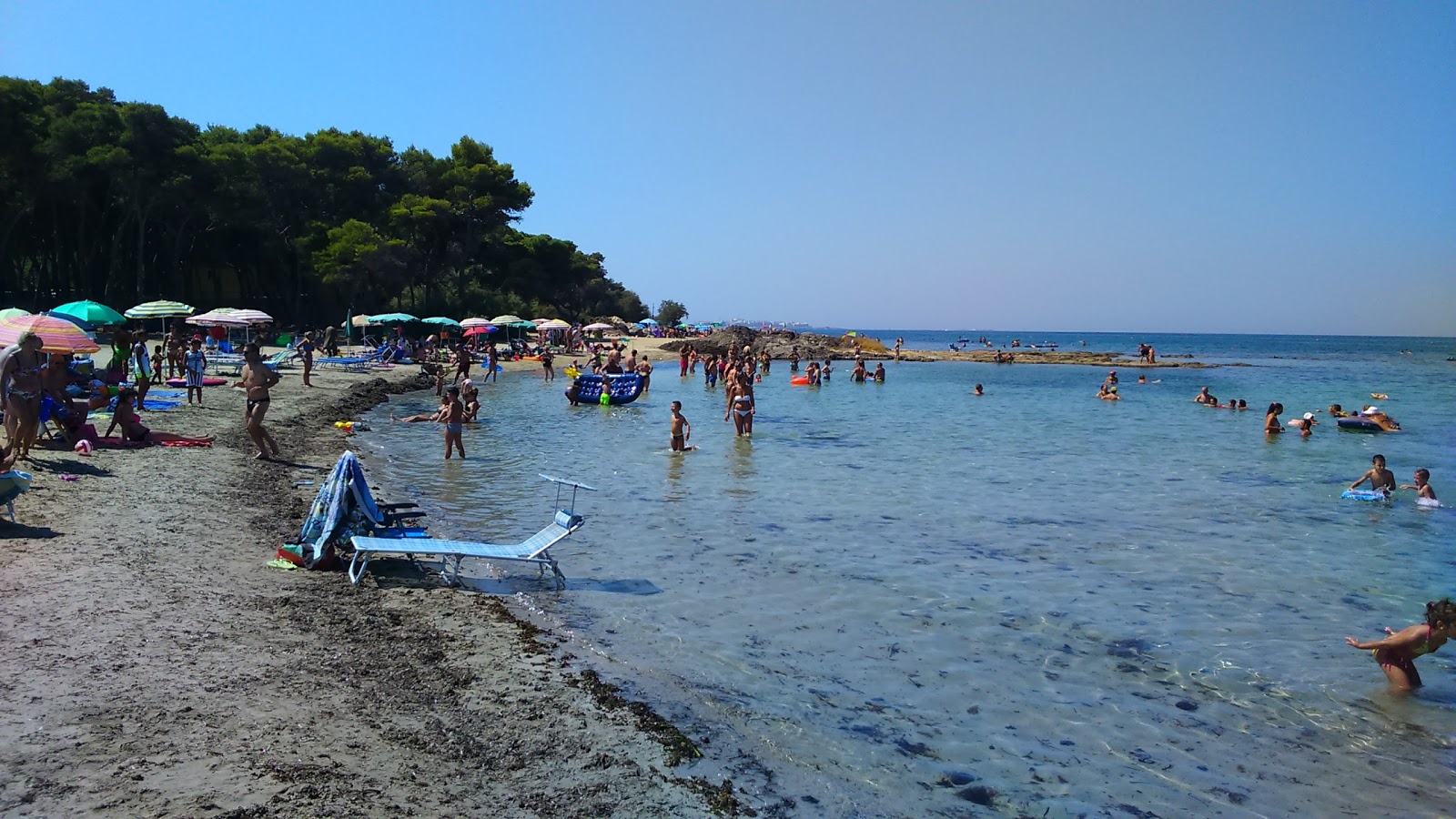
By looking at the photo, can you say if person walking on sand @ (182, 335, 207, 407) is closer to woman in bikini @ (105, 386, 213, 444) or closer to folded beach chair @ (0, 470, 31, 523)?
woman in bikini @ (105, 386, 213, 444)

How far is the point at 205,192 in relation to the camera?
37031 mm

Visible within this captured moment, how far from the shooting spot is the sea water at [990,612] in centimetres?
501

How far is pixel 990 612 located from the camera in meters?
7.75

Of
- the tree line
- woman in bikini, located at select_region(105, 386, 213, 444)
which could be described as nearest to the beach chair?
woman in bikini, located at select_region(105, 386, 213, 444)

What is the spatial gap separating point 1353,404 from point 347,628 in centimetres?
3992

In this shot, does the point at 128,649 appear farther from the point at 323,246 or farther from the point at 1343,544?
the point at 323,246

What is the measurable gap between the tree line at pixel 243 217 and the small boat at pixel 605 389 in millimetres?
19893

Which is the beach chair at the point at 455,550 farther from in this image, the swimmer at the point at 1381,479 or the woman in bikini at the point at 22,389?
the swimmer at the point at 1381,479

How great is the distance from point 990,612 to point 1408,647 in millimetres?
2839

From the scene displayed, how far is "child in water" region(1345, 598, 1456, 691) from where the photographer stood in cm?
596

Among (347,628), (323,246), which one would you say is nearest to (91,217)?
(323,246)

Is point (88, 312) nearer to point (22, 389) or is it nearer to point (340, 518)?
point (22, 389)

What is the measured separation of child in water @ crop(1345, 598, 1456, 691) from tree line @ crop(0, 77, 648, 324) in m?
39.3

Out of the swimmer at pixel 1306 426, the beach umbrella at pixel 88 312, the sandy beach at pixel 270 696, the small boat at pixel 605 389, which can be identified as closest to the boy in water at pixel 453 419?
the sandy beach at pixel 270 696
